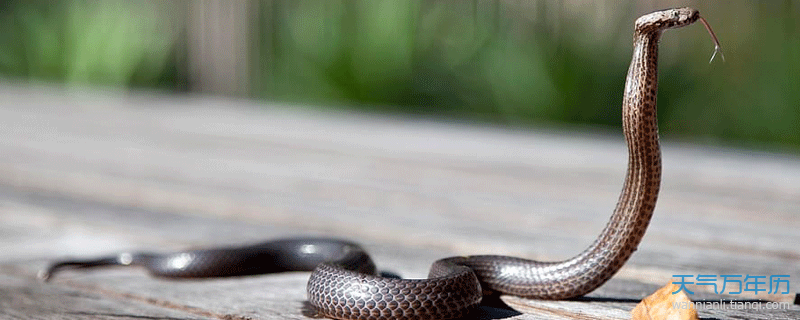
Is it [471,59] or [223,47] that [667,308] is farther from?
[223,47]

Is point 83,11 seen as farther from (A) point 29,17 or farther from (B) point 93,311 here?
(B) point 93,311

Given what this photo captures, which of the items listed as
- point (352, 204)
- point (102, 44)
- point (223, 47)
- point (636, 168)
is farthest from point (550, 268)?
point (102, 44)

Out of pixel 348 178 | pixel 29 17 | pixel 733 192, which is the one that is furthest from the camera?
pixel 29 17

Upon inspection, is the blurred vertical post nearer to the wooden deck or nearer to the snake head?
the wooden deck

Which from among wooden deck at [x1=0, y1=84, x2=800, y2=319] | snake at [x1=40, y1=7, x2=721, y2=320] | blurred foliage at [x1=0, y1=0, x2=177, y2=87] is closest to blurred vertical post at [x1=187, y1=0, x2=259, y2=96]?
blurred foliage at [x1=0, y1=0, x2=177, y2=87]

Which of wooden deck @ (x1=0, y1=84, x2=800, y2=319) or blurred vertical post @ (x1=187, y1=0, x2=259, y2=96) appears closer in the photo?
wooden deck @ (x1=0, y1=84, x2=800, y2=319)

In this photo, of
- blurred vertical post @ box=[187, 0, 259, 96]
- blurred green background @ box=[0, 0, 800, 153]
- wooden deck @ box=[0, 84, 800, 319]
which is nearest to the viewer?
wooden deck @ box=[0, 84, 800, 319]

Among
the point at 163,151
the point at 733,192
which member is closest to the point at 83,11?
the point at 163,151

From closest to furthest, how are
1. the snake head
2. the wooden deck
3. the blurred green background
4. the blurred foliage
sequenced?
1. the snake head
2. the wooden deck
3. the blurred green background
4. the blurred foliage
